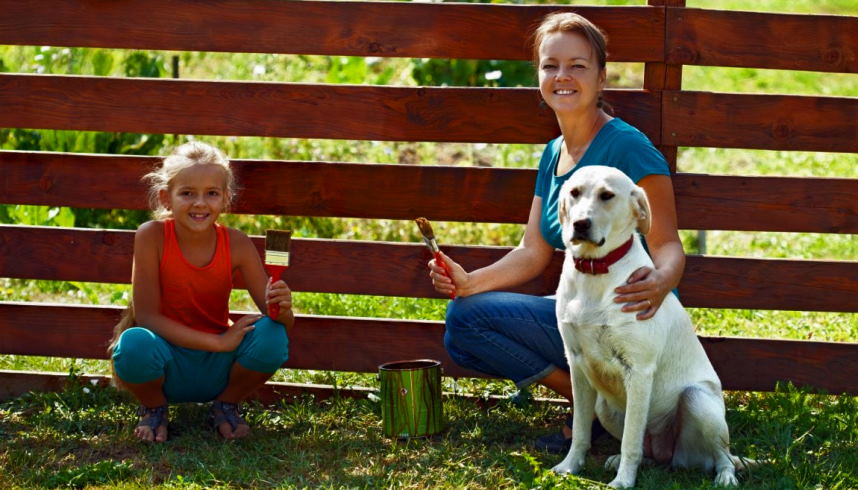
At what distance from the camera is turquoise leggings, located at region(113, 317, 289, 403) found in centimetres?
429

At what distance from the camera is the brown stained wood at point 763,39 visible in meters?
4.68

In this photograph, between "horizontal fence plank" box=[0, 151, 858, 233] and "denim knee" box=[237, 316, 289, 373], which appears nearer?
"denim knee" box=[237, 316, 289, 373]

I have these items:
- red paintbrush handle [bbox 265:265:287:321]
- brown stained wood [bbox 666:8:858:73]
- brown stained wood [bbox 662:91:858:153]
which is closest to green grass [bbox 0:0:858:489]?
red paintbrush handle [bbox 265:265:287:321]

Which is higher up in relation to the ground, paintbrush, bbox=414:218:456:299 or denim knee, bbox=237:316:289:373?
paintbrush, bbox=414:218:456:299

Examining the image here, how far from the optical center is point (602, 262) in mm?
3746

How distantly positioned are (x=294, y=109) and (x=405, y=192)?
0.64m

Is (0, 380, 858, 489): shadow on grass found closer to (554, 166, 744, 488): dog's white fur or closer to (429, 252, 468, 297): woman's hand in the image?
(554, 166, 744, 488): dog's white fur

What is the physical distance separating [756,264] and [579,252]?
1.46 meters

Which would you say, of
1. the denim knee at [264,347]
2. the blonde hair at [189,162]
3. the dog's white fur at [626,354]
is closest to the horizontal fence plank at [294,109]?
the blonde hair at [189,162]

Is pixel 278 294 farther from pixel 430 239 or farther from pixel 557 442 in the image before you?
pixel 557 442

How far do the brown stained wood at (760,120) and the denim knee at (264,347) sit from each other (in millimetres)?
1923

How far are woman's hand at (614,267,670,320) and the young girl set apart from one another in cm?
142

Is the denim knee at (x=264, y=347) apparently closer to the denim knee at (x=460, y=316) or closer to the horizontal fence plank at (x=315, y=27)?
the denim knee at (x=460, y=316)

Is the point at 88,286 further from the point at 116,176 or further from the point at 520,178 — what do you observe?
the point at 520,178
